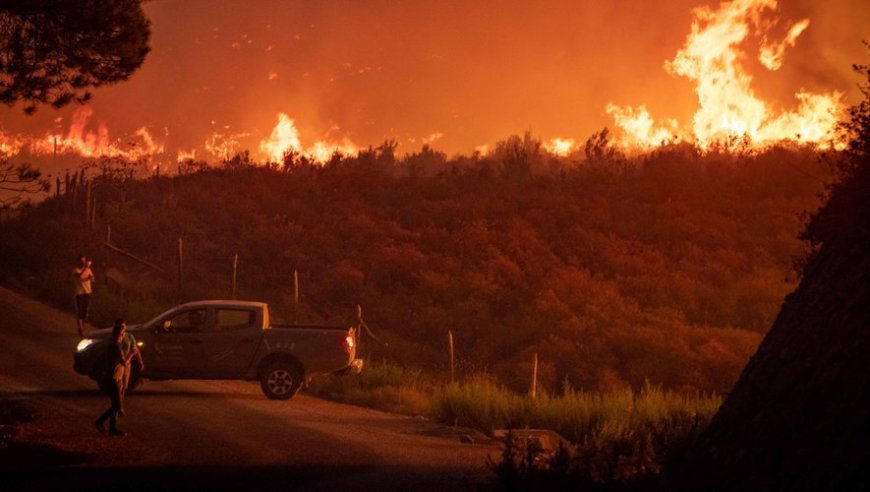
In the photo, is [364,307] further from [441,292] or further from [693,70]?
[693,70]

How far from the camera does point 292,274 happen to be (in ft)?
139

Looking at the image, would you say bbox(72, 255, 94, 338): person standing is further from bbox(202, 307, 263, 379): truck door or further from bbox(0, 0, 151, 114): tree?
bbox(0, 0, 151, 114): tree

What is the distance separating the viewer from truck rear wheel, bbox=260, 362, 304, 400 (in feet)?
74.3

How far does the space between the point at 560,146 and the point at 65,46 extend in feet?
193

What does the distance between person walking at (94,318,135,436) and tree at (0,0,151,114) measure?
334 centimetres

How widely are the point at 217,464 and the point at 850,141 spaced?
9211mm

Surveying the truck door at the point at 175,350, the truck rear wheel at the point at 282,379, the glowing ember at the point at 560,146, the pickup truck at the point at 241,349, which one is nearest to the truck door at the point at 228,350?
the pickup truck at the point at 241,349

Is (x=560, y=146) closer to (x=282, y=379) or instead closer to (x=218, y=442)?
(x=282, y=379)

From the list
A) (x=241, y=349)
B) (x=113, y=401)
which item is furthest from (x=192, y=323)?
(x=113, y=401)

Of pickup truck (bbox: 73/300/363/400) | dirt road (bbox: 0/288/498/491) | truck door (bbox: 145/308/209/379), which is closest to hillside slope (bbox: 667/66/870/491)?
dirt road (bbox: 0/288/498/491)

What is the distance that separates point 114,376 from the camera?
17.1 metres

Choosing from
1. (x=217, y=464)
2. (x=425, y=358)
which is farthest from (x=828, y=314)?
(x=425, y=358)

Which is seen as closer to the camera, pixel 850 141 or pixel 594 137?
pixel 850 141

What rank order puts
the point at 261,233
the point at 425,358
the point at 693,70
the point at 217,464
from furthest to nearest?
the point at 693,70
the point at 261,233
the point at 425,358
the point at 217,464
